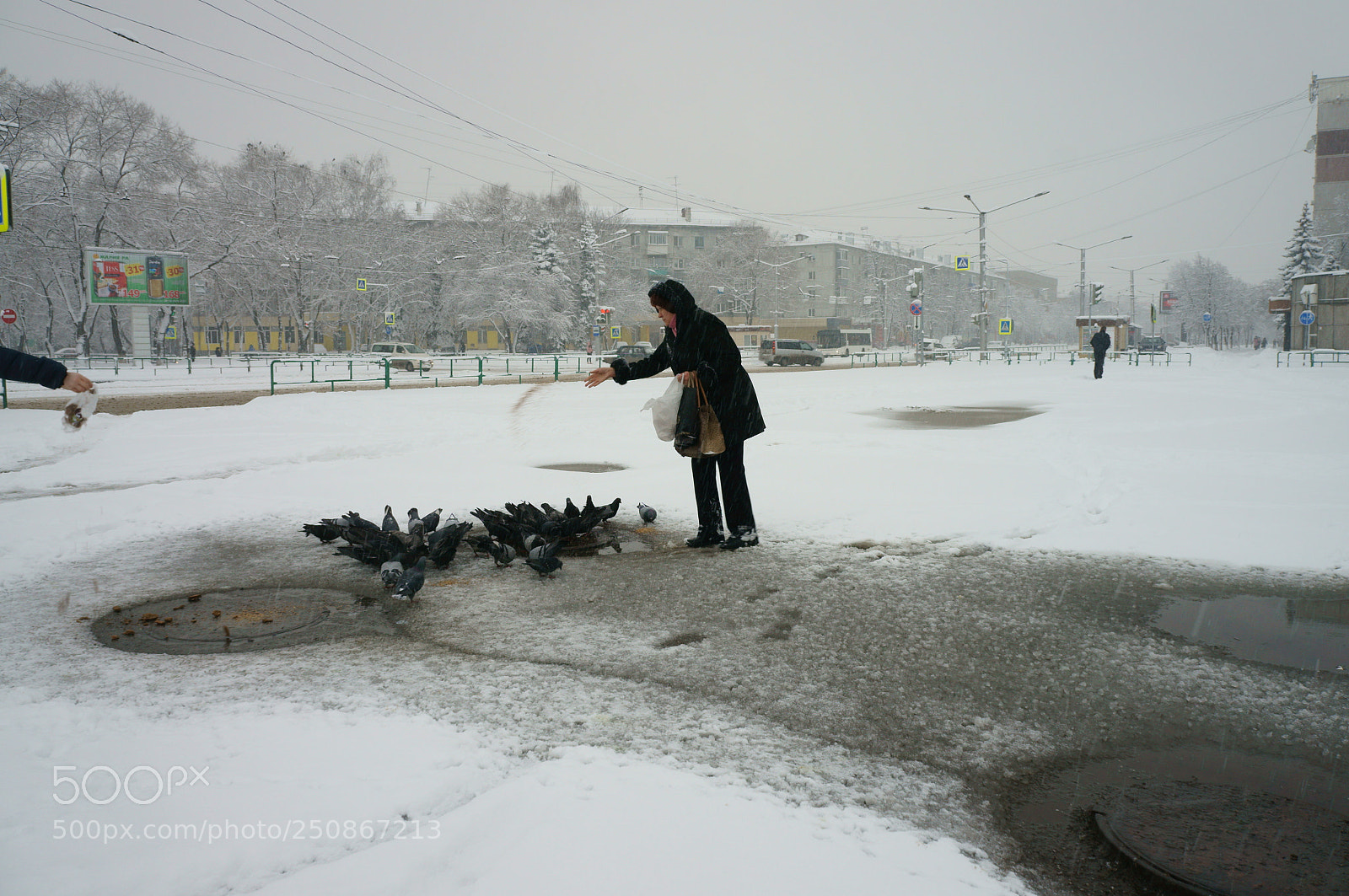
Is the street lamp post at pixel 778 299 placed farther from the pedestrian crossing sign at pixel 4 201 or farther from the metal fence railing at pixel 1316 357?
the pedestrian crossing sign at pixel 4 201

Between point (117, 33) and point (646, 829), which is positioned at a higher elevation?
point (117, 33)

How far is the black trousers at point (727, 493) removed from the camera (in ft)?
19.9

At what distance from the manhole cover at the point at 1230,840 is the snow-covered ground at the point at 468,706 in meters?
0.51

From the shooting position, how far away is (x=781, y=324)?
9394 centimetres

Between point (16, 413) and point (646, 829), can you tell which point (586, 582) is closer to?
point (646, 829)

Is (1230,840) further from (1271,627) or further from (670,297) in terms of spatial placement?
(670,297)

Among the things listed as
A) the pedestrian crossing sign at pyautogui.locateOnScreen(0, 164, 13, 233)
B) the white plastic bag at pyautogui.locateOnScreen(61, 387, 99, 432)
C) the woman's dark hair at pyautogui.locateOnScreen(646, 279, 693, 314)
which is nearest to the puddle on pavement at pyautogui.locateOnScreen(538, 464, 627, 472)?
the woman's dark hair at pyautogui.locateOnScreen(646, 279, 693, 314)

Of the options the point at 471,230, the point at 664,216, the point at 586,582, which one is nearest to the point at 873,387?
the point at 586,582

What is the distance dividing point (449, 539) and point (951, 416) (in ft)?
40.6

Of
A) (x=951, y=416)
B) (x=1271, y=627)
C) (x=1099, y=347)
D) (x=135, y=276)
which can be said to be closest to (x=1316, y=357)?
(x=1099, y=347)

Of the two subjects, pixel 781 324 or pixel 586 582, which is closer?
pixel 586 582

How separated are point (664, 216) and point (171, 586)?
348ft

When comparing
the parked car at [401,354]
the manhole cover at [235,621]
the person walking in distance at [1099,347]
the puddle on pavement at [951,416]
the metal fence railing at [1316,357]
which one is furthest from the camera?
the parked car at [401,354]

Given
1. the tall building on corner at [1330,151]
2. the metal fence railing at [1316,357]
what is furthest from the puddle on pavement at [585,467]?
Result: the tall building on corner at [1330,151]
